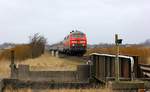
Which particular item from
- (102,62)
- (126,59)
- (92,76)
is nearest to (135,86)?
(126,59)

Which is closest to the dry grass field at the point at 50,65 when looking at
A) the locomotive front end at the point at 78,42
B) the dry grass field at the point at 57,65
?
the dry grass field at the point at 57,65

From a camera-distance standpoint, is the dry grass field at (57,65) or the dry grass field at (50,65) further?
the dry grass field at (57,65)

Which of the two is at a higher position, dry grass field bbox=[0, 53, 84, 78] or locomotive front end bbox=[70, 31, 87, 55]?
locomotive front end bbox=[70, 31, 87, 55]

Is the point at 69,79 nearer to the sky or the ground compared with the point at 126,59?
nearer to the ground

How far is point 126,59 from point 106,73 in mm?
5556

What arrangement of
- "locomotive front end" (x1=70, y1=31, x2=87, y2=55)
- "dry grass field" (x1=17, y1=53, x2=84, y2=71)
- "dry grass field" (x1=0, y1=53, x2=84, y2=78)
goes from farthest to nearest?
"locomotive front end" (x1=70, y1=31, x2=87, y2=55), "dry grass field" (x1=17, y1=53, x2=84, y2=71), "dry grass field" (x1=0, y1=53, x2=84, y2=78)

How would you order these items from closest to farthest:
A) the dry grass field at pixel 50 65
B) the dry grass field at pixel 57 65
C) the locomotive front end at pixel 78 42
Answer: the dry grass field at pixel 50 65, the dry grass field at pixel 57 65, the locomotive front end at pixel 78 42

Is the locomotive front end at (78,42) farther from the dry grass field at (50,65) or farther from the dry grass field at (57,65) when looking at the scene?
the dry grass field at (50,65)

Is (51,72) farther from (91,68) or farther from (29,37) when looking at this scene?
(29,37)

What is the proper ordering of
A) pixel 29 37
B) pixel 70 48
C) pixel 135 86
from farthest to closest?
pixel 29 37, pixel 70 48, pixel 135 86

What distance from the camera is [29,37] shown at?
75.4m

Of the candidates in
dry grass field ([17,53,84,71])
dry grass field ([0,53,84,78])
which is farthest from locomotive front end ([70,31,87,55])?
dry grass field ([0,53,84,78])

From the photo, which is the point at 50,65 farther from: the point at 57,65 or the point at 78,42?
the point at 78,42

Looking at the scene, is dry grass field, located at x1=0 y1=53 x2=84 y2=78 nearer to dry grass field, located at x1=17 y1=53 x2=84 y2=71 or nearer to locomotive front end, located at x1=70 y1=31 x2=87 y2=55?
dry grass field, located at x1=17 y1=53 x2=84 y2=71
